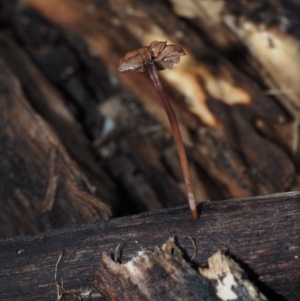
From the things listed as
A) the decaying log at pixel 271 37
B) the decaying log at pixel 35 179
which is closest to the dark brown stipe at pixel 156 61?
the decaying log at pixel 35 179

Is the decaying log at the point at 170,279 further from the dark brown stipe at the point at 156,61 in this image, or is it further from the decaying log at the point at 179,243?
the dark brown stipe at the point at 156,61

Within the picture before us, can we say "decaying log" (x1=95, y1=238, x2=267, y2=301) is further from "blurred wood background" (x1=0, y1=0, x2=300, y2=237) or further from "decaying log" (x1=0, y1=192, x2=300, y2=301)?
"blurred wood background" (x1=0, y1=0, x2=300, y2=237)

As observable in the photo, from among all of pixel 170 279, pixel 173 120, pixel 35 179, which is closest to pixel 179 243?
pixel 170 279

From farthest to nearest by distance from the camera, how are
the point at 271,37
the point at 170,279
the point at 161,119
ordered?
the point at 161,119 < the point at 271,37 < the point at 170,279

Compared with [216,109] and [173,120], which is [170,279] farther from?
[216,109]

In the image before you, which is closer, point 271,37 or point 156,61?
point 156,61

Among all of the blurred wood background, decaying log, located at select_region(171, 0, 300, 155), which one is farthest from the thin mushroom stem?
decaying log, located at select_region(171, 0, 300, 155)

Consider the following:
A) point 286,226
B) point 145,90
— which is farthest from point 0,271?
point 145,90

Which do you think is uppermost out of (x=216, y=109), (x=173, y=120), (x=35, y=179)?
(x=216, y=109)
